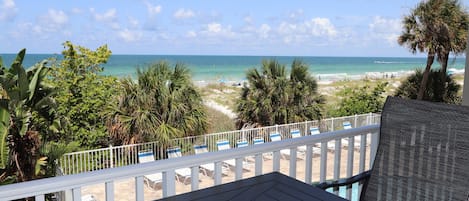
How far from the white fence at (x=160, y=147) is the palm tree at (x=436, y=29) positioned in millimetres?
2114

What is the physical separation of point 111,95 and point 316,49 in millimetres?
26613

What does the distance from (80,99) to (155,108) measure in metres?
1.98

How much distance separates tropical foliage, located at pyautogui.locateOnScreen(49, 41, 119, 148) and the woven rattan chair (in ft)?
25.1

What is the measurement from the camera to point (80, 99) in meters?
8.83

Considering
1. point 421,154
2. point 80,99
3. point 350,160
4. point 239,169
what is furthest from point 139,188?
point 80,99

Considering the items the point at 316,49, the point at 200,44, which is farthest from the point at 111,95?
the point at 316,49

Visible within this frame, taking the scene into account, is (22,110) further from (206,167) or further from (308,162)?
(308,162)

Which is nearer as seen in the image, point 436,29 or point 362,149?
point 362,149

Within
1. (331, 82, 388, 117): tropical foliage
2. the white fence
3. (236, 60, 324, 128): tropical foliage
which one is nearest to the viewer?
the white fence

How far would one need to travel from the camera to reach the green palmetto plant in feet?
14.2

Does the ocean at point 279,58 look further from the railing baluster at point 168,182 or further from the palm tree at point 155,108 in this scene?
the railing baluster at point 168,182

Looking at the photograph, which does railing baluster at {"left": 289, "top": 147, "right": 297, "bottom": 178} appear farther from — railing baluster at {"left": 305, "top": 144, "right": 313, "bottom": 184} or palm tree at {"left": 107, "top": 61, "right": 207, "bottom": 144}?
palm tree at {"left": 107, "top": 61, "right": 207, "bottom": 144}

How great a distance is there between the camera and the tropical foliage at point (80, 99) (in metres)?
8.55

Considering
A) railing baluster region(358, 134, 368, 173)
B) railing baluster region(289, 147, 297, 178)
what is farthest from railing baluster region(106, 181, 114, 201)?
railing baluster region(358, 134, 368, 173)
